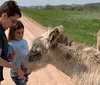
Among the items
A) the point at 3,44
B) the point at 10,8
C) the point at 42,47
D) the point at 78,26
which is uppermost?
the point at 10,8

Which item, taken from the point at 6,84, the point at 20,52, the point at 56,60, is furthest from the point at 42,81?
the point at 56,60

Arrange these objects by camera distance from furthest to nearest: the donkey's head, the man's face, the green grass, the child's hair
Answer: the green grass, the child's hair, the donkey's head, the man's face

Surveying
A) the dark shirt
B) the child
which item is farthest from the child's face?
the dark shirt

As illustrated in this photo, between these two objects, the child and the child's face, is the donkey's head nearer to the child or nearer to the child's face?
the child

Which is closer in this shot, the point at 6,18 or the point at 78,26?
the point at 6,18

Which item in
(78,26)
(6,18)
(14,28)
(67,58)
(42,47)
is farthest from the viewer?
(78,26)

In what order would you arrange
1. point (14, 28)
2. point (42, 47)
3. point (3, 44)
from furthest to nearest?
point (14, 28), point (42, 47), point (3, 44)

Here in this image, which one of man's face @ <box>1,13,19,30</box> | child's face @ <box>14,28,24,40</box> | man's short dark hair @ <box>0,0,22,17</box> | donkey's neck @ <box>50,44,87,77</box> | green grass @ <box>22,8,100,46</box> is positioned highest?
man's short dark hair @ <box>0,0,22,17</box>

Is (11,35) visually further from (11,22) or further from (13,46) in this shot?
(11,22)

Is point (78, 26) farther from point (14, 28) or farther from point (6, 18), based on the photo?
point (6, 18)

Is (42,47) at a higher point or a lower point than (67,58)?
higher

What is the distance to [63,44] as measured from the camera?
5637 millimetres

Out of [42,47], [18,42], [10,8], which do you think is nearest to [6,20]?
[10,8]

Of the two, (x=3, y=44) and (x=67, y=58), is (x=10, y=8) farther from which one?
(x=67, y=58)
